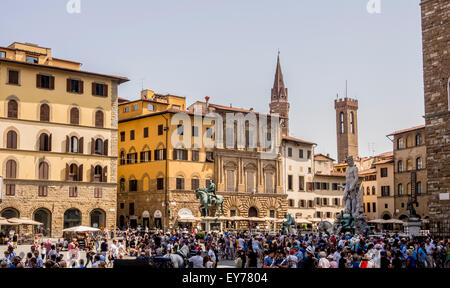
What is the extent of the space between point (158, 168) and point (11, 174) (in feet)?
44.9

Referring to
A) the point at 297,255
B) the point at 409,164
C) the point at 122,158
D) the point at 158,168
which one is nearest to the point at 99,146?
the point at 158,168

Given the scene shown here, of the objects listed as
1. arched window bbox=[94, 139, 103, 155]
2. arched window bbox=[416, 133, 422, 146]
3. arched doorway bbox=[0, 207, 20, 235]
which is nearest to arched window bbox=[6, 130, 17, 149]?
arched doorway bbox=[0, 207, 20, 235]

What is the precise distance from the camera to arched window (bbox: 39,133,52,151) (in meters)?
43.0

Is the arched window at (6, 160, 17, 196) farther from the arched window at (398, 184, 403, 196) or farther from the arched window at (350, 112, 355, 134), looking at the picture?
the arched window at (350, 112, 355, 134)

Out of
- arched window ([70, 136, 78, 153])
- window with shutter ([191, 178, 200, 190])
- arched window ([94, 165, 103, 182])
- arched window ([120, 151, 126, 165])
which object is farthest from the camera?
arched window ([120, 151, 126, 165])

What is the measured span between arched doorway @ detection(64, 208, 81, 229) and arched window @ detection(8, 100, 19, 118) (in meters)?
7.82

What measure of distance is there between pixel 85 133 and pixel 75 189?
4.32 meters

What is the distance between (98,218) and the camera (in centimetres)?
4494

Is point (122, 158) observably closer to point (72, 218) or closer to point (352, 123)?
point (72, 218)

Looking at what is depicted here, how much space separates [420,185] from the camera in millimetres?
58969

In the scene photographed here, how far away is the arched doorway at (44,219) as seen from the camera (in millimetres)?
41938

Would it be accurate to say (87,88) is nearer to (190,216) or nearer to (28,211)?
(28,211)

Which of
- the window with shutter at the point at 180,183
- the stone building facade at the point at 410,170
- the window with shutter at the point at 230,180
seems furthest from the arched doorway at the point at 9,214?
the stone building facade at the point at 410,170

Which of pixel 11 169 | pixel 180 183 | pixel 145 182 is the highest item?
pixel 11 169
